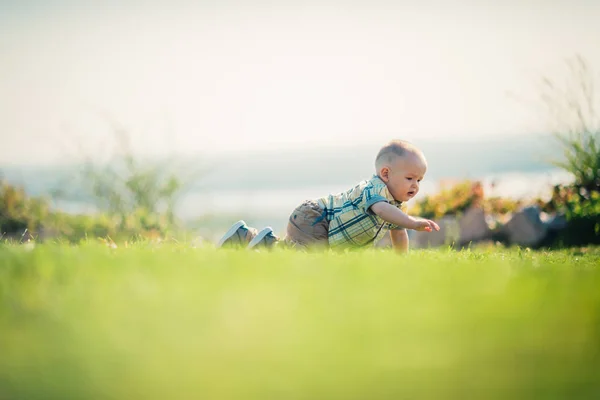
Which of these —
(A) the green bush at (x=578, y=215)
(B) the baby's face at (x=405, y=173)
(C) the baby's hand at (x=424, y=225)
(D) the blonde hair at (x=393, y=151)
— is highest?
(D) the blonde hair at (x=393, y=151)

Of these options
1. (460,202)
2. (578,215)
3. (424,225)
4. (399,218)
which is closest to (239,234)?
(399,218)

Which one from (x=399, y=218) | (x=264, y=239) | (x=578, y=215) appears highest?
(x=399, y=218)

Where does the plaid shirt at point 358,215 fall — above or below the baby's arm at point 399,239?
above

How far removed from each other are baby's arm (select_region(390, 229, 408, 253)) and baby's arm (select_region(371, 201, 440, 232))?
68 centimetres

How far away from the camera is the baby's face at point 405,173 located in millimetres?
5484

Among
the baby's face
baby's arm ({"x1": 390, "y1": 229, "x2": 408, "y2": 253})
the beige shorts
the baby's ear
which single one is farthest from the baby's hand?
the beige shorts

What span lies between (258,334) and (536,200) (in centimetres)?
743

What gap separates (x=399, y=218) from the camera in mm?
5176

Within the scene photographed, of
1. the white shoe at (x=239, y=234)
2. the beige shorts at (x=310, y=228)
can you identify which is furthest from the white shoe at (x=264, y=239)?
the white shoe at (x=239, y=234)

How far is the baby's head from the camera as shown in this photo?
5.49 metres

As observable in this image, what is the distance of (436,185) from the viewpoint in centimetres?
953

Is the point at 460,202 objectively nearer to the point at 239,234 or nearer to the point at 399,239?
the point at 399,239

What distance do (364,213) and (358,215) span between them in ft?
0.20

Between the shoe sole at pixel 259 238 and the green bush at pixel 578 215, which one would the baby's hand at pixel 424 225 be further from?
the green bush at pixel 578 215
